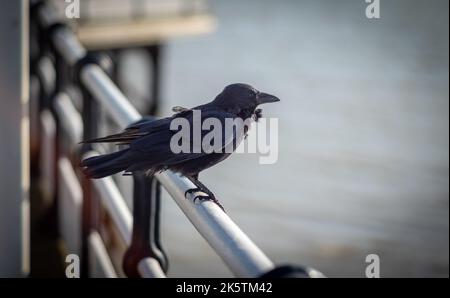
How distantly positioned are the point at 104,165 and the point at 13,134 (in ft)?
4.46

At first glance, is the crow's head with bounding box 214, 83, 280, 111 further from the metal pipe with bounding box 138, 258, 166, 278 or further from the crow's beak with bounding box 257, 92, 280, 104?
the metal pipe with bounding box 138, 258, 166, 278

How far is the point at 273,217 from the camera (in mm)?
11867

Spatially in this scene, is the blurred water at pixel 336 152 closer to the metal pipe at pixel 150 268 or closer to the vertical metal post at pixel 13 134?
the vertical metal post at pixel 13 134

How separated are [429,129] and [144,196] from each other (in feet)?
45.7

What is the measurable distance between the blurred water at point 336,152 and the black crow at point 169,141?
7.28m

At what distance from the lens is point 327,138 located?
1508cm

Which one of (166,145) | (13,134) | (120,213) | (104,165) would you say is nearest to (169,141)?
(166,145)

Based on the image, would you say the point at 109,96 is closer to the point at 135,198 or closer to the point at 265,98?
the point at 135,198

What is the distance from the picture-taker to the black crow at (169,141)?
7.14ft

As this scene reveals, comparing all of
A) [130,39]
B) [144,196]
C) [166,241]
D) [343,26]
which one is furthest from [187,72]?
[144,196]

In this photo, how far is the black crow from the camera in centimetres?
218

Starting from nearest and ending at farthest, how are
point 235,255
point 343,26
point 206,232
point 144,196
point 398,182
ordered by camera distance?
1. point 235,255
2. point 206,232
3. point 144,196
4. point 398,182
5. point 343,26

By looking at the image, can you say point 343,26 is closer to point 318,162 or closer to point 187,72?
point 187,72

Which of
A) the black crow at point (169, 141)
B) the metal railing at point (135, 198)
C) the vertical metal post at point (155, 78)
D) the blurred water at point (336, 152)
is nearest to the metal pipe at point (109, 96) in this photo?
the metal railing at point (135, 198)
